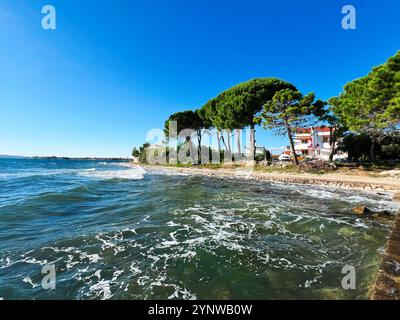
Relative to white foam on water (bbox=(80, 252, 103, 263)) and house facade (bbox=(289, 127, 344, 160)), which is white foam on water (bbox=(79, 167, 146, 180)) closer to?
white foam on water (bbox=(80, 252, 103, 263))

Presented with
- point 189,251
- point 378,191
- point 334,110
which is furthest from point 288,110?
point 189,251

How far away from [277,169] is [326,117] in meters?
8.41

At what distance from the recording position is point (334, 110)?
76.3 feet

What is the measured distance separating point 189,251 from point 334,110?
2462cm

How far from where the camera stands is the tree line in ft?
53.6

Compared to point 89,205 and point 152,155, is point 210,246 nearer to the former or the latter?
point 89,205

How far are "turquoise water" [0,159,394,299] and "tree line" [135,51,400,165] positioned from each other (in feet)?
37.4

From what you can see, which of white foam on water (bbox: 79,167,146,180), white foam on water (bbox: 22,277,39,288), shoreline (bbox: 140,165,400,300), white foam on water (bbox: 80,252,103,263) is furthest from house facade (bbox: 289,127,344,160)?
white foam on water (bbox: 22,277,39,288)

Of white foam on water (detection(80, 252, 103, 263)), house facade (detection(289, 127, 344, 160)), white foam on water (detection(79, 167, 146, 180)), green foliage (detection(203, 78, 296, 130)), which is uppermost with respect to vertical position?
green foliage (detection(203, 78, 296, 130))

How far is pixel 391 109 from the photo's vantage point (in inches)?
595

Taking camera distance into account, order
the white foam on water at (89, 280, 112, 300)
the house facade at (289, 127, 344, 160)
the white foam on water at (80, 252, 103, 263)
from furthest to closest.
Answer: the house facade at (289, 127, 344, 160) < the white foam on water at (80, 252, 103, 263) < the white foam on water at (89, 280, 112, 300)

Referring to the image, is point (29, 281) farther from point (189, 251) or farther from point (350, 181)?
point (350, 181)

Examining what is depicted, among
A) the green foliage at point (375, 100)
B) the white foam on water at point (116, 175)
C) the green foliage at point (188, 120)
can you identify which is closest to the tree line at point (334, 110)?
the green foliage at point (375, 100)
